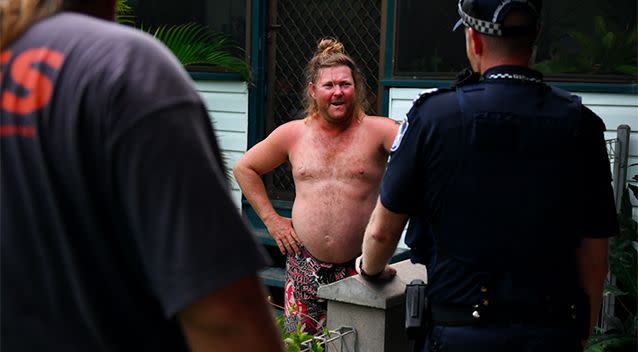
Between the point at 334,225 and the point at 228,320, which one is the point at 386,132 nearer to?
the point at 334,225

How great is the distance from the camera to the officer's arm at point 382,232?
105 inches

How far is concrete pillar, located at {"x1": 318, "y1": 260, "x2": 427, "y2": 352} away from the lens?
3.44 meters

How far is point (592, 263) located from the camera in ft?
8.63

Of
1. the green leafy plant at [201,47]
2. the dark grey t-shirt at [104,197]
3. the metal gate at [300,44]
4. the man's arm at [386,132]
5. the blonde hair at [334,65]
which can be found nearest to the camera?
the dark grey t-shirt at [104,197]

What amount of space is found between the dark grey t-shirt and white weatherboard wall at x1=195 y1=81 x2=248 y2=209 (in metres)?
6.21

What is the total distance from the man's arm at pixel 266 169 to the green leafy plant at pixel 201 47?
1383 millimetres

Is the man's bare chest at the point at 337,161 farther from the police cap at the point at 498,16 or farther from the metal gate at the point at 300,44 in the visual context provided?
the police cap at the point at 498,16

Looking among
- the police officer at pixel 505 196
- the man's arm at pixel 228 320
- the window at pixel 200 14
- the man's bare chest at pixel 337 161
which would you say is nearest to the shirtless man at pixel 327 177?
the man's bare chest at pixel 337 161

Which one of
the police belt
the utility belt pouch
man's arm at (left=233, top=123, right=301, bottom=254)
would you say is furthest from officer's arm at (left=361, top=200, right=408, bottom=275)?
man's arm at (left=233, top=123, right=301, bottom=254)

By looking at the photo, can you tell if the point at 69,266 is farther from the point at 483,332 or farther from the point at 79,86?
the point at 483,332

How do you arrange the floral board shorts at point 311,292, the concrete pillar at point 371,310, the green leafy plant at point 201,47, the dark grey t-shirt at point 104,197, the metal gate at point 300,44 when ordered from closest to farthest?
the dark grey t-shirt at point 104,197, the concrete pillar at point 371,310, the floral board shorts at point 311,292, the green leafy plant at point 201,47, the metal gate at point 300,44

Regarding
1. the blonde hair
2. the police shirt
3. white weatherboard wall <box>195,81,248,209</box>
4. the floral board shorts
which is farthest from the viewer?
white weatherboard wall <box>195,81,248,209</box>

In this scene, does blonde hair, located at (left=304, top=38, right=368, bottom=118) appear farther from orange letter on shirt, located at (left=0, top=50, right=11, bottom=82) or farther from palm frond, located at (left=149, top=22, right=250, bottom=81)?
orange letter on shirt, located at (left=0, top=50, right=11, bottom=82)

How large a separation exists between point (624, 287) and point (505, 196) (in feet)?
9.83
